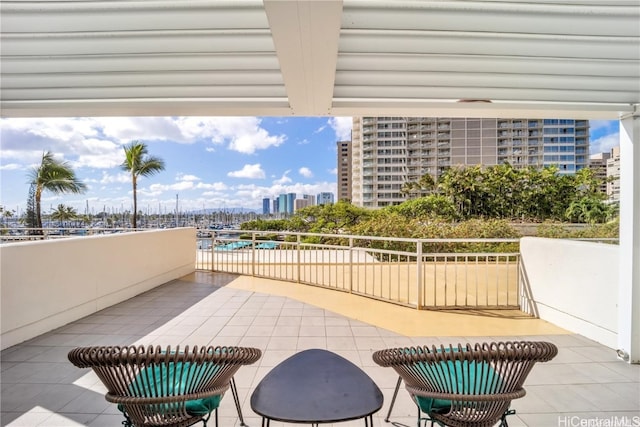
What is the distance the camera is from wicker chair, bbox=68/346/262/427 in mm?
1369

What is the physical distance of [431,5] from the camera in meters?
2.05

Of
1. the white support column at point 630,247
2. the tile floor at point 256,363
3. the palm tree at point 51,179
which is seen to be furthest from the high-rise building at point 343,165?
the white support column at point 630,247

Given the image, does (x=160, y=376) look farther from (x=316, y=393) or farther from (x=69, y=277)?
(x=69, y=277)

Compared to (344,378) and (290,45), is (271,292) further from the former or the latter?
(290,45)

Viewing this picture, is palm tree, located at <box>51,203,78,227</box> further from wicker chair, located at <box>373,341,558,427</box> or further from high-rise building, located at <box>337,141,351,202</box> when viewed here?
high-rise building, located at <box>337,141,351,202</box>

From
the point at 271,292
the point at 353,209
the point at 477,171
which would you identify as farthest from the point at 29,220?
the point at 477,171

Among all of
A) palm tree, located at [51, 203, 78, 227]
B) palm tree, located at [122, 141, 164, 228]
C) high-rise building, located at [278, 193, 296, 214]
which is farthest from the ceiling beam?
high-rise building, located at [278, 193, 296, 214]

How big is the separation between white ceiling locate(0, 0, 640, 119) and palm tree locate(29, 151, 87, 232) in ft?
29.0

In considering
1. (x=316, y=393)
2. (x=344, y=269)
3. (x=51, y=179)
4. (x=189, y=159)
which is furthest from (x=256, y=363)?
(x=189, y=159)

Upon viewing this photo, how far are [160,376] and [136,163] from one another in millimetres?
12807

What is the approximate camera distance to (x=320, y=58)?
2230mm

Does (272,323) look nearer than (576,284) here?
No

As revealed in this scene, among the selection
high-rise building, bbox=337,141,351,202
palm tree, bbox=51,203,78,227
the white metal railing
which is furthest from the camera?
high-rise building, bbox=337,141,351,202

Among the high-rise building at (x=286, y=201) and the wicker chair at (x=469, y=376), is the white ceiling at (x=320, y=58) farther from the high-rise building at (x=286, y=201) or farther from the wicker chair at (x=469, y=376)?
the high-rise building at (x=286, y=201)
